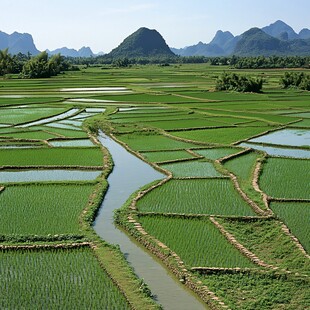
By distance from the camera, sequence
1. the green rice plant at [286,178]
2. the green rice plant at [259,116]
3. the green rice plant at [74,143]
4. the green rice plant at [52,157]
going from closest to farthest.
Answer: the green rice plant at [286,178], the green rice plant at [52,157], the green rice plant at [74,143], the green rice plant at [259,116]

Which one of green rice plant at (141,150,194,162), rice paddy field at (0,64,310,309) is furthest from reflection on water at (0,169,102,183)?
green rice plant at (141,150,194,162)

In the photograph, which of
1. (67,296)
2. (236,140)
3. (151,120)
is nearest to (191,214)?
(67,296)

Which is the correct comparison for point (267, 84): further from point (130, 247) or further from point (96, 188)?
point (130, 247)

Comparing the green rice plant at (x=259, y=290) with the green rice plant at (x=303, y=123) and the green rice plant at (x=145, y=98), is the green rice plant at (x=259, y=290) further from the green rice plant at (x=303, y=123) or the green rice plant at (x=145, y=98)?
the green rice plant at (x=145, y=98)

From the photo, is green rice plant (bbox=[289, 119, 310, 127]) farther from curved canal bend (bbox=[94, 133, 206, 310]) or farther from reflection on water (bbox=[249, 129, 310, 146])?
curved canal bend (bbox=[94, 133, 206, 310])

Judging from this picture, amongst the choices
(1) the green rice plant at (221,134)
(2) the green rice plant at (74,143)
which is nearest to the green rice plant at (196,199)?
(1) the green rice plant at (221,134)

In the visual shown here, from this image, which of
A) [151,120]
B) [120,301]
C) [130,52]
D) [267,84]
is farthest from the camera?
[130,52]
